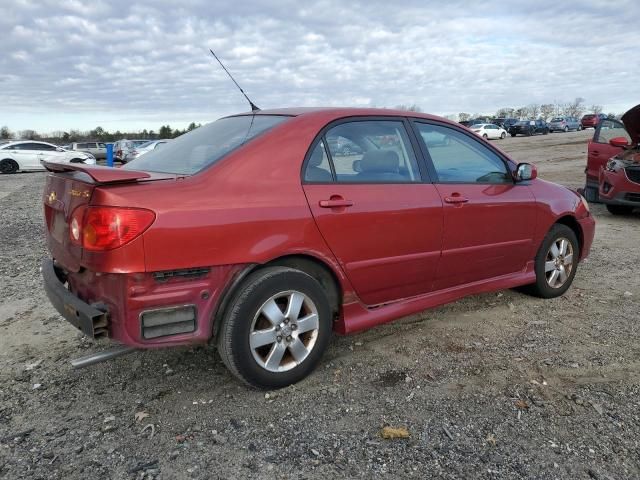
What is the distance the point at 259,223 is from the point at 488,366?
1.77 metres

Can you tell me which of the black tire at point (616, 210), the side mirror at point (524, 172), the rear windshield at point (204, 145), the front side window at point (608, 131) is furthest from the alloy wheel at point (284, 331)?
the front side window at point (608, 131)

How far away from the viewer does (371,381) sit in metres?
3.34

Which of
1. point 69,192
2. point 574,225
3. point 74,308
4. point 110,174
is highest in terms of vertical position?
point 110,174

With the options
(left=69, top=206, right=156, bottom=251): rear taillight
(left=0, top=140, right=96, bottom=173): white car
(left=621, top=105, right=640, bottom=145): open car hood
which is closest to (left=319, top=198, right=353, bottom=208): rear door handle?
(left=69, top=206, right=156, bottom=251): rear taillight

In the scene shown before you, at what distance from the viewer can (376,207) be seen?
3430mm

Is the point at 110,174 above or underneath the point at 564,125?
underneath

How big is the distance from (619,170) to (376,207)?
672cm

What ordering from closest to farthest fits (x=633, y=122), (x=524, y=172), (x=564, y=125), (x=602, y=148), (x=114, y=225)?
(x=114, y=225)
(x=524, y=172)
(x=633, y=122)
(x=602, y=148)
(x=564, y=125)

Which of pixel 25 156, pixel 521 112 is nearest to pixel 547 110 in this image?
pixel 521 112

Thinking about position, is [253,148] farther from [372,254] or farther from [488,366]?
[488,366]

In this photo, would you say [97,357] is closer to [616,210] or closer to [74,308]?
[74,308]

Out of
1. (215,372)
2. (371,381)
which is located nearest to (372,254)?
(371,381)

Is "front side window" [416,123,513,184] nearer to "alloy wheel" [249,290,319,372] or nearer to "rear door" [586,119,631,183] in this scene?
"alloy wheel" [249,290,319,372]

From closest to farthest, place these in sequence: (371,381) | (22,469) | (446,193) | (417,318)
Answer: (22,469)
(371,381)
(446,193)
(417,318)
